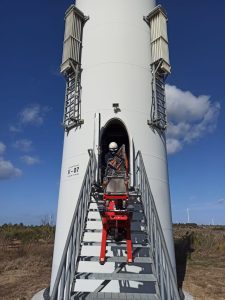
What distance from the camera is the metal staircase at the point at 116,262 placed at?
4887 millimetres

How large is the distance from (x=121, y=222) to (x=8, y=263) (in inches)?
442

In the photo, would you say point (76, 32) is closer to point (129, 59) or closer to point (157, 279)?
point (129, 59)

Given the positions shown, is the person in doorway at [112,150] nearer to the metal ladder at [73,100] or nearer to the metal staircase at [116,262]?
the metal staircase at [116,262]

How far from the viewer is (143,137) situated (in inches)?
349

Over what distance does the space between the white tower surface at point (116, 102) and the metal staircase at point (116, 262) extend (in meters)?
0.73

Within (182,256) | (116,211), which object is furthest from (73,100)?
(182,256)

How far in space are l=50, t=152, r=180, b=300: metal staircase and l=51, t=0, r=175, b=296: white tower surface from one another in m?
0.73

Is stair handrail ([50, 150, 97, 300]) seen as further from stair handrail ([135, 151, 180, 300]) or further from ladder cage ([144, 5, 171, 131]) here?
ladder cage ([144, 5, 171, 131])

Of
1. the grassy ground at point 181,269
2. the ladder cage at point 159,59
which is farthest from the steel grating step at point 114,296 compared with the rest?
the ladder cage at point 159,59

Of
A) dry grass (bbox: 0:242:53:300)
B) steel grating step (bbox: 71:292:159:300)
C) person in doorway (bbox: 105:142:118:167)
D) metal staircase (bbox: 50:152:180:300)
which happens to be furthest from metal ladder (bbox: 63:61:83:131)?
dry grass (bbox: 0:242:53:300)

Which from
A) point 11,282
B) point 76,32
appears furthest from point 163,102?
point 11,282

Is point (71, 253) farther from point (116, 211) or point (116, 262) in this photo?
point (116, 262)

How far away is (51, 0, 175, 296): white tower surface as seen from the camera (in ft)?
28.5

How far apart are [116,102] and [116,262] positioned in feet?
15.3
